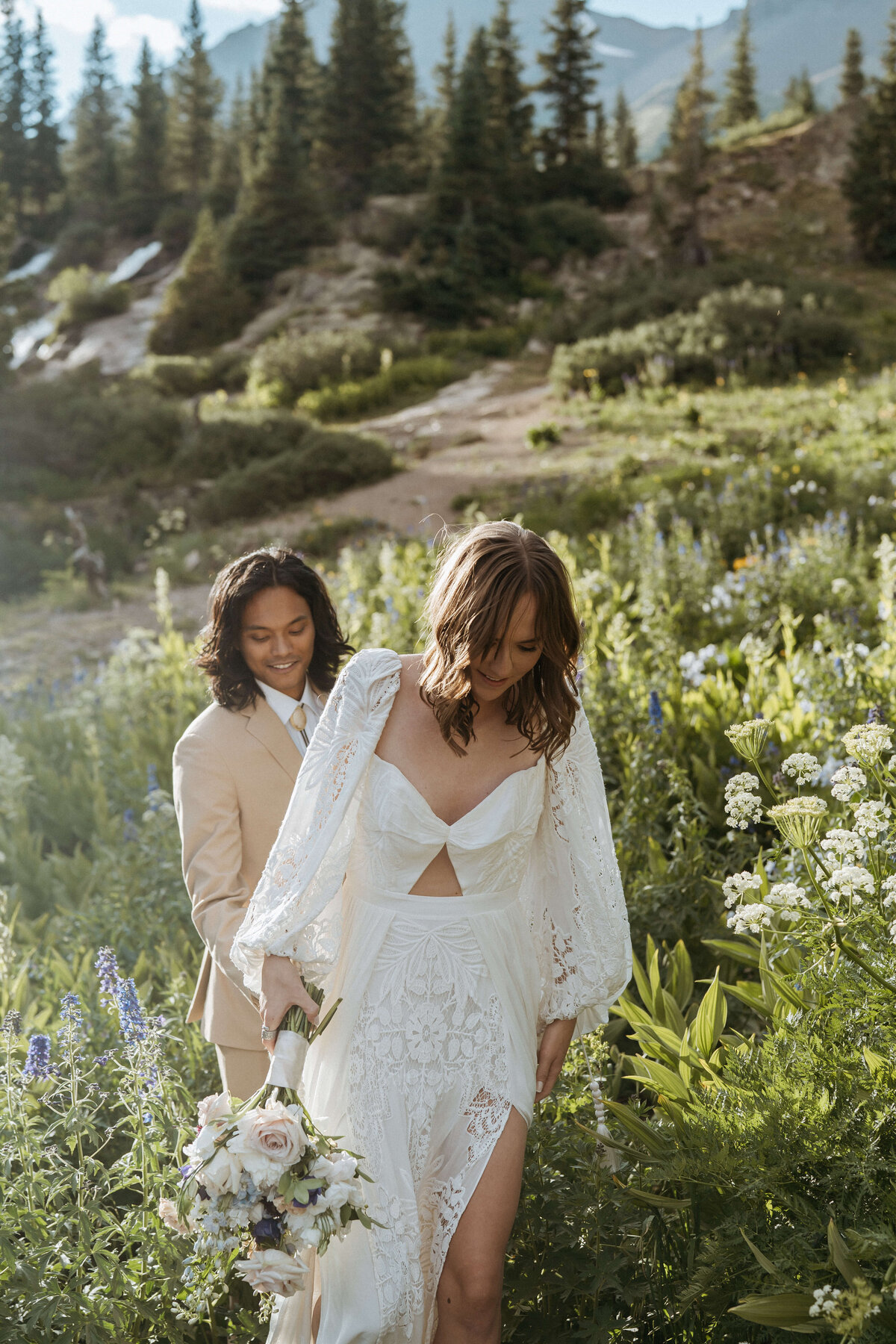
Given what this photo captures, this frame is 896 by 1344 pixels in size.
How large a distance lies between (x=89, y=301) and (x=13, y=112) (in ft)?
74.9

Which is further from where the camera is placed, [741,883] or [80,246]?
[80,246]

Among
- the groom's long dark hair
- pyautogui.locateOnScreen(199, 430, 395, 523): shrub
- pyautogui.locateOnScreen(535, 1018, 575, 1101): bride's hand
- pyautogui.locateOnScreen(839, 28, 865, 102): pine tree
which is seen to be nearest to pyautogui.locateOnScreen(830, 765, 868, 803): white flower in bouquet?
pyautogui.locateOnScreen(535, 1018, 575, 1101): bride's hand

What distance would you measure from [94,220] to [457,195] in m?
21.9

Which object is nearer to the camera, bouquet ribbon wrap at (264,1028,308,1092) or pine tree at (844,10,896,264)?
bouquet ribbon wrap at (264,1028,308,1092)

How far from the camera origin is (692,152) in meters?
26.6

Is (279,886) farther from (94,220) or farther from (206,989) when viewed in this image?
(94,220)

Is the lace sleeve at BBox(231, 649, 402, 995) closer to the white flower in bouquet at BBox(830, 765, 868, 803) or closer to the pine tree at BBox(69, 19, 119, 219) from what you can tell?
the white flower in bouquet at BBox(830, 765, 868, 803)

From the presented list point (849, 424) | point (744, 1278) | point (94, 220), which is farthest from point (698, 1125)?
point (94, 220)

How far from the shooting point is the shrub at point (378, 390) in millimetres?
19531

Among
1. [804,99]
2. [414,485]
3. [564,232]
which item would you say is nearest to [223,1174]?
[414,485]

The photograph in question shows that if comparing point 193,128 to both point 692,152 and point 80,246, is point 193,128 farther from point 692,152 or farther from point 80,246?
point 692,152

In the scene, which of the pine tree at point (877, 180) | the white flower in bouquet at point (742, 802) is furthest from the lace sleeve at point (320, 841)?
the pine tree at point (877, 180)

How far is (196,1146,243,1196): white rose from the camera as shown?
1.57m

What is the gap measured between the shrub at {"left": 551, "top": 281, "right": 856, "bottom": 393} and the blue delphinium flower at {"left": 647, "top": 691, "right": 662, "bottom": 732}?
40.9 ft
